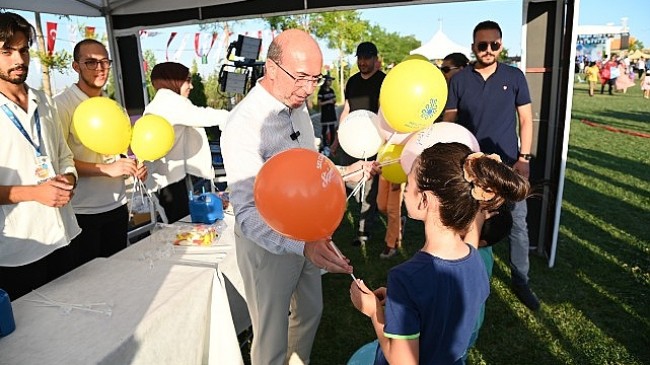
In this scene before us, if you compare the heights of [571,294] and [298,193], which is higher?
[298,193]

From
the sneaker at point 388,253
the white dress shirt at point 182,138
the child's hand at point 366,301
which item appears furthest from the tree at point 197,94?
the child's hand at point 366,301

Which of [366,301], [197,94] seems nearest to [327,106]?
[197,94]

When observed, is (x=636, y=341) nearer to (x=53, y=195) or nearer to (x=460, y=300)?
(x=460, y=300)

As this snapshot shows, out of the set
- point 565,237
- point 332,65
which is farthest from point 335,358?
point 332,65

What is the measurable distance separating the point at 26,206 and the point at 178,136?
1.56 meters

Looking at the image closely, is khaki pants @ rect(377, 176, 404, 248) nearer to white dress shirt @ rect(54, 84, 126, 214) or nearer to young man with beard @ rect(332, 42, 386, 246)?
young man with beard @ rect(332, 42, 386, 246)

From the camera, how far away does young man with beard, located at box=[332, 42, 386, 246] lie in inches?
166

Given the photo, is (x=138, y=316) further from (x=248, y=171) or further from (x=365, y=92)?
Answer: (x=365, y=92)

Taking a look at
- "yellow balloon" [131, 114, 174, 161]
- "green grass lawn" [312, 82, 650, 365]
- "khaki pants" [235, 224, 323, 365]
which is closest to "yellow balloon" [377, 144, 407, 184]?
"khaki pants" [235, 224, 323, 365]

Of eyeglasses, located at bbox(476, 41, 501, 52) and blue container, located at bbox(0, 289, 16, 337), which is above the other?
eyeglasses, located at bbox(476, 41, 501, 52)

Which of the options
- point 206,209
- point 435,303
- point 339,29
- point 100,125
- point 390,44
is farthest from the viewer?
point 390,44

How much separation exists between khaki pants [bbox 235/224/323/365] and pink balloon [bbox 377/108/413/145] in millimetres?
900

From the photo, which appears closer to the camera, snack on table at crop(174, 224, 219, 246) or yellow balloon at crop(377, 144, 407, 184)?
snack on table at crop(174, 224, 219, 246)

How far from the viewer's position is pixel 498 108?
3.17m
